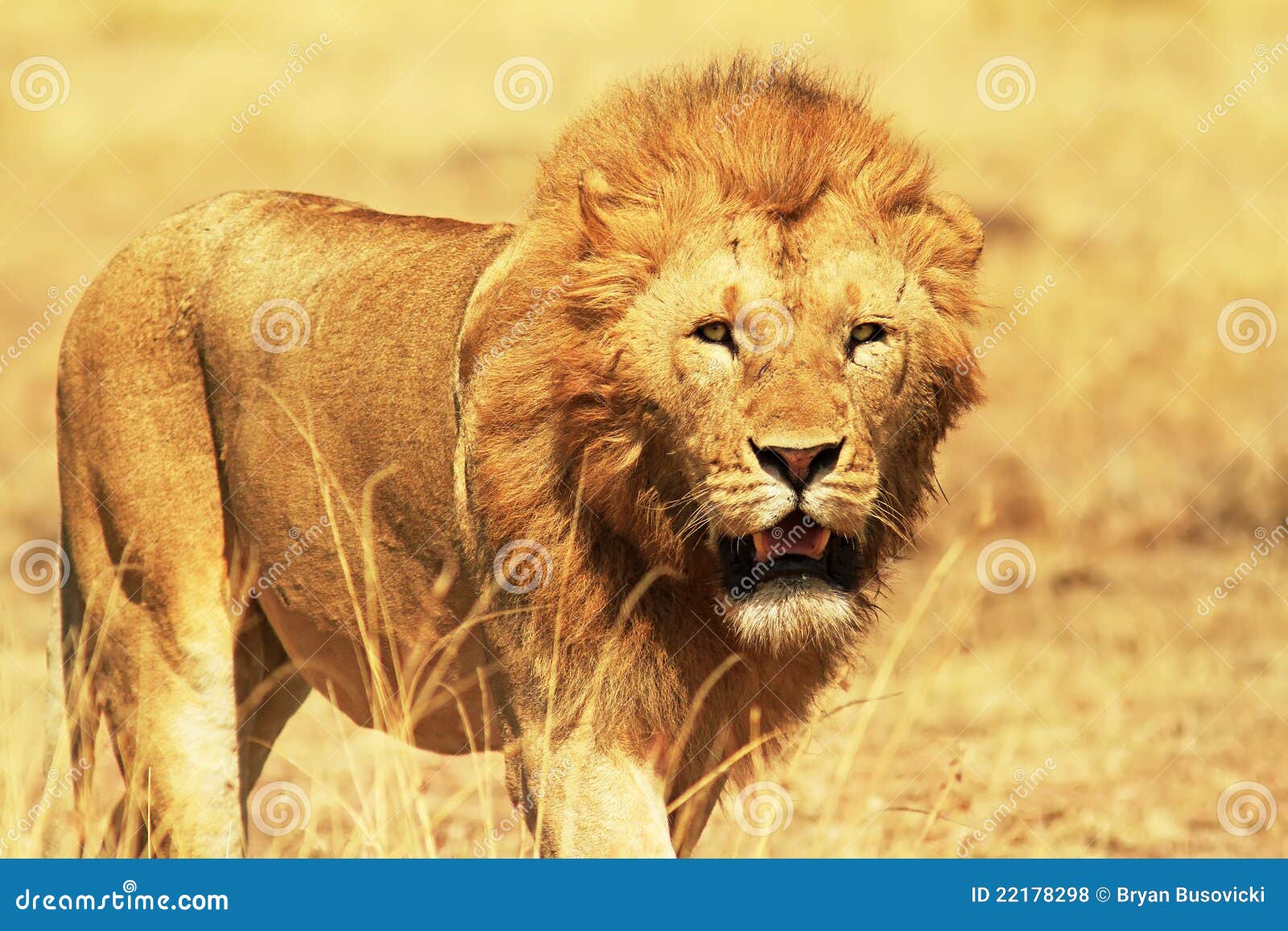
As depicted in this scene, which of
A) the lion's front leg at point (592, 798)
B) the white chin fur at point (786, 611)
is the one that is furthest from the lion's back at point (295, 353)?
the white chin fur at point (786, 611)

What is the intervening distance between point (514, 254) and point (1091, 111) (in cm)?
1290

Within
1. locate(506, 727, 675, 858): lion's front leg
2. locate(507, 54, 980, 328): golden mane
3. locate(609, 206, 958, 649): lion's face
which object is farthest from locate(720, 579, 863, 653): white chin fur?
locate(507, 54, 980, 328): golden mane

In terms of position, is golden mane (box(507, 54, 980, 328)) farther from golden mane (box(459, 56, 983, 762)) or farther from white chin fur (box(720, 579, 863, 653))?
white chin fur (box(720, 579, 863, 653))

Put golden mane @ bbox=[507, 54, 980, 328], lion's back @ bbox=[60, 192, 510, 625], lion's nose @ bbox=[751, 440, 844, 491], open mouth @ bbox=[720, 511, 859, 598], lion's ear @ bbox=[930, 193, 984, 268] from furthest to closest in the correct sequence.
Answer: lion's back @ bbox=[60, 192, 510, 625] < lion's ear @ bbox=[930, 193, 984, 268] < golden mane @ bbox=[507, 54, 980, 328] < open mouth @ bbox=[720, 511, 859, 598] < lion's nose @ bbox=[751, 440, 844, 491]

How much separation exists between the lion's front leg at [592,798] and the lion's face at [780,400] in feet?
1.49

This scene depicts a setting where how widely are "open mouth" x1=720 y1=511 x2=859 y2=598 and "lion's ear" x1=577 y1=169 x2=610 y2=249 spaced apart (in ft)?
2.43

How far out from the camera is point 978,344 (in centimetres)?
436

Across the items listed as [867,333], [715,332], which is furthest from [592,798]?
[867,333]

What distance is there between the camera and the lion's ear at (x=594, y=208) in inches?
150

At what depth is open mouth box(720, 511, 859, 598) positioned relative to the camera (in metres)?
3.64

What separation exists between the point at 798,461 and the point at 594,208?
80 centimetres

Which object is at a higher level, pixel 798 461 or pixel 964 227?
pixel 964 227

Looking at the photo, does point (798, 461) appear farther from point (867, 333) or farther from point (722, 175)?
point (722, 175)

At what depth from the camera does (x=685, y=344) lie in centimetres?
366
